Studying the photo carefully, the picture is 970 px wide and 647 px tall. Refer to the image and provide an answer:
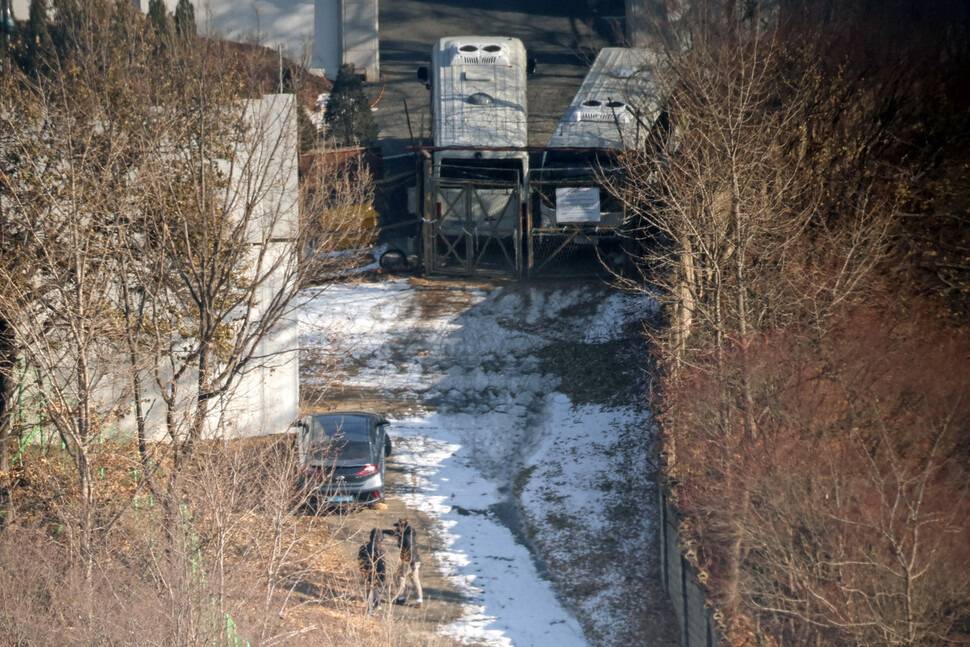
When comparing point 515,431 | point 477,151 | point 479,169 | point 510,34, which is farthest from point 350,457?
point 510,34

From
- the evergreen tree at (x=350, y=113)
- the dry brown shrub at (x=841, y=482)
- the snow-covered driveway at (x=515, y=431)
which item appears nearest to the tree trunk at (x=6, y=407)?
Answer: the snow-covered driveway at (x=515, y=431)

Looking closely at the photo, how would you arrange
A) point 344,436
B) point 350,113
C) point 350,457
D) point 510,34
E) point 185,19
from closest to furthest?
point 350,457
point 344,436
point 185,19
point 350,113
point 510,34

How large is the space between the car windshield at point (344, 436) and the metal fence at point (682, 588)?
4671mm

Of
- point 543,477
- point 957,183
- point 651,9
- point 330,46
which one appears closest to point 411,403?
point 543,477

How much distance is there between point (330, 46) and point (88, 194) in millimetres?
22853

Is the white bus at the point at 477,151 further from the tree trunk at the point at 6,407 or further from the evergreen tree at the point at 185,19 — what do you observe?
the tree trunk at the point at 6,407

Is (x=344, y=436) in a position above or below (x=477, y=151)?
below

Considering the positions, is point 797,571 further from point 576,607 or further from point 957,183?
point 957,183

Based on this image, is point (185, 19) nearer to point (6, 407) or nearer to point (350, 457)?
point (6, 407)

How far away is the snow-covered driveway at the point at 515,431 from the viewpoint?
15828 millimetres

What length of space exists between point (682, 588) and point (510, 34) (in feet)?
94.2

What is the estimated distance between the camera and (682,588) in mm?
14664

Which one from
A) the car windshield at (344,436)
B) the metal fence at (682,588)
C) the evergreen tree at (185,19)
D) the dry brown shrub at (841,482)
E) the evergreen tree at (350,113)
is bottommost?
the metal fence at (682,588)

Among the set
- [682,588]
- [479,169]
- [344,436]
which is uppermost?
[479,169]
